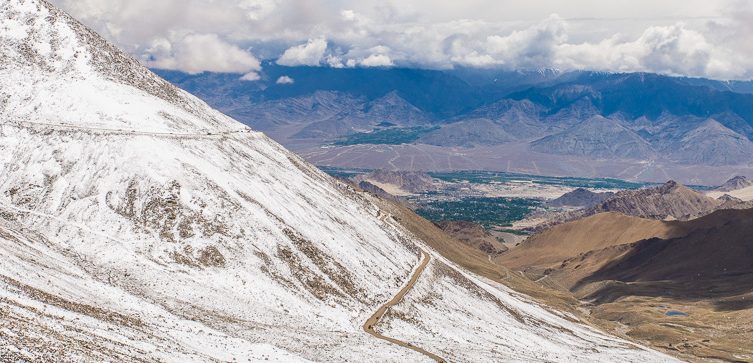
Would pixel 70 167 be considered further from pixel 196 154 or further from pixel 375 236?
pixel 375 236

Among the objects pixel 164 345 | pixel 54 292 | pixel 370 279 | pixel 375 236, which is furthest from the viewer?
pixel 375 236

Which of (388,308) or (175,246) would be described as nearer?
(175,246)

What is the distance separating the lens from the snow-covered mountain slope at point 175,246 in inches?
2253

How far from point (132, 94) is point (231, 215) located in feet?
105

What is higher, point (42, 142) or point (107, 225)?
point (42, 142)

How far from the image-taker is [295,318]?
252ft

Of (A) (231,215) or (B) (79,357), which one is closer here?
(B) (79,357)

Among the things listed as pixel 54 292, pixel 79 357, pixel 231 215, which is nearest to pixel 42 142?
pixel 231 215

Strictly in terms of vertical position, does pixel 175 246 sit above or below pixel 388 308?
above

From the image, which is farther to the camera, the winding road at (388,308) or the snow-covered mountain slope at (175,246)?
the winding road at (388,308)

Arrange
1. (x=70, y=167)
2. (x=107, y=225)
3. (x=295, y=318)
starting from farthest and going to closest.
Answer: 1. (x=70, y=167)
2. (x=107, y=225)
3. (x=295, y=318)

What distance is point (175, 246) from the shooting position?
81812 millimetres

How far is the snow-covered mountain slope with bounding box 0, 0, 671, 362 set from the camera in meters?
57.2

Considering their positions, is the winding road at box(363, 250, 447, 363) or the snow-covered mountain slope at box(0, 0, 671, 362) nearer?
the snow-covered mountain slope at box(0, 0, 671, 362)
